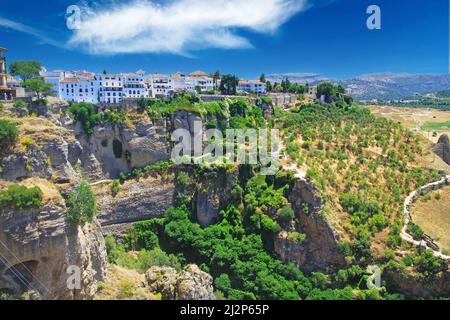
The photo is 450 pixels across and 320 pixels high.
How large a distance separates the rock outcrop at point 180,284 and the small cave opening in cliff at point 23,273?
737cm

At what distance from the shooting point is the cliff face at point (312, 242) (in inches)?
1387

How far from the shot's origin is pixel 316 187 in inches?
1491

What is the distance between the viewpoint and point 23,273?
18.8 metres

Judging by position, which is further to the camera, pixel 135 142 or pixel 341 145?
pixel 341 145

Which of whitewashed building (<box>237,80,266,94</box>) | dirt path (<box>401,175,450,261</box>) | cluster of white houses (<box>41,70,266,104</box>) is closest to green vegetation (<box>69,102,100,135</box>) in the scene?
cluster of white houses (<box>41,70,266,104</box>)

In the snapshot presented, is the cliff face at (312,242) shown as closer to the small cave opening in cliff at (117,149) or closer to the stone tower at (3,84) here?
the small cave opening in cliff at (117,149)

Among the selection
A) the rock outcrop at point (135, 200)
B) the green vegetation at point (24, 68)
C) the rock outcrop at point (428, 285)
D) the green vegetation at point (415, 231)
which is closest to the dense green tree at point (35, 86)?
the green vegetation at point (24, 68)

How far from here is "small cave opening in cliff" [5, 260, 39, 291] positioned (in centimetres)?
1836

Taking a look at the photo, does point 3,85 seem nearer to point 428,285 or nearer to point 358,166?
point 358,166
